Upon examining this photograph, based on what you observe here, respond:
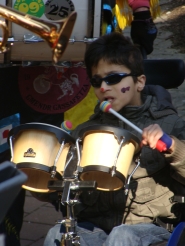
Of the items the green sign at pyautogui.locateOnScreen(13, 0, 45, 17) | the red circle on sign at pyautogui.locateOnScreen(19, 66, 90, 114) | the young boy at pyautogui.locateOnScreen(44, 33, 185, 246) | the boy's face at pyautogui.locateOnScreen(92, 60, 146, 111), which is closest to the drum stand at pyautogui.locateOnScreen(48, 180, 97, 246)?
the young boy at pyautogui.locateOnScreen(44, 33, 185, 246)

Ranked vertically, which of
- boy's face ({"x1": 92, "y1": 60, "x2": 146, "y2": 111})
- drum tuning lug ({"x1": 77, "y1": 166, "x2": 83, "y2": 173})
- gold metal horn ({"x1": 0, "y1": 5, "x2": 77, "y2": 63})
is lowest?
drum tuning lug ({"x1": 77, "y1": 166, "x2": 83, "y2": 173})

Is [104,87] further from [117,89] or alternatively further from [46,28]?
[46,28]

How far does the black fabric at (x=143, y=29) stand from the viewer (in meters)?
3.68

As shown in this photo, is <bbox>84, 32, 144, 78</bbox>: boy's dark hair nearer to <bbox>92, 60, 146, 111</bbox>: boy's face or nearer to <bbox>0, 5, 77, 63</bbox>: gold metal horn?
<bbox>92, 60, 146, 111</bbox>: boy's face

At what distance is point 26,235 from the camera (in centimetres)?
339

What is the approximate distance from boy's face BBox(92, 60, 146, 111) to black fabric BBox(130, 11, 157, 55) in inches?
54.7

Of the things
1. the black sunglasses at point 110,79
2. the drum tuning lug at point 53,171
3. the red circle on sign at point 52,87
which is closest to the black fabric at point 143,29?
the red circle on sign at point 52,87

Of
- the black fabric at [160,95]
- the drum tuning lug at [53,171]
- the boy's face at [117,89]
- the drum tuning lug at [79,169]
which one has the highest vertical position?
the boy's face at [117,89]

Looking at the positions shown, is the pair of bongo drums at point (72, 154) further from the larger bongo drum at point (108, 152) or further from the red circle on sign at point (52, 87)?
the red circle on sign at point (52, 87)

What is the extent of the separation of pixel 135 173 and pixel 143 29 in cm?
171

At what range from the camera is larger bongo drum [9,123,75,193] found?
194 cm

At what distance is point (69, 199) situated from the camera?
189 centimetres

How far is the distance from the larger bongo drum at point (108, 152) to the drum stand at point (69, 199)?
44 mm

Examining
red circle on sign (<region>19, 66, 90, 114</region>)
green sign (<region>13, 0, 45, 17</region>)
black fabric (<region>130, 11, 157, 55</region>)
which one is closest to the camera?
green sign (<region>13, 0, 45, 17</region>)
